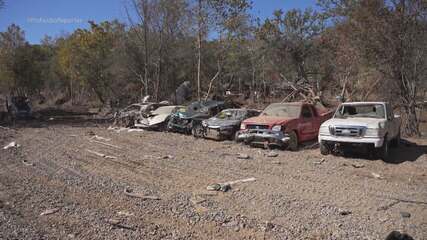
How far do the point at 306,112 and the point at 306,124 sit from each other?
19.7 inches

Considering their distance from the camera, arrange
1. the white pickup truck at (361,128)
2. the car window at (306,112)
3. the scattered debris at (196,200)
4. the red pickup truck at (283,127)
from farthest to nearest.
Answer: the car window at (306,112), the red pickup truck at (283,127), the white pickup truck at (361,128), the scattered debris at (196,200)

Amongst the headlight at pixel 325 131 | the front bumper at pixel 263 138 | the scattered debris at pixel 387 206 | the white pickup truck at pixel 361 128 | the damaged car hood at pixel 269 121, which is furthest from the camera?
the damaged car hood at pixel 269 121

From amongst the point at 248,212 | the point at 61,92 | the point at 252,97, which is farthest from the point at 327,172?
the point at 61,92

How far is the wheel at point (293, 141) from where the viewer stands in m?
12.9

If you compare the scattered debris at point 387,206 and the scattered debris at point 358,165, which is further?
the scattered debris at point 358,165

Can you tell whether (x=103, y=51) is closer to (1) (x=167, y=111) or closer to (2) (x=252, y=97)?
(2) (x=252, y=97)

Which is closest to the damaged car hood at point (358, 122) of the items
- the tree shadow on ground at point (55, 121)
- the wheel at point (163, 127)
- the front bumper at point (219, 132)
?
the front bumper at point (219, 132)

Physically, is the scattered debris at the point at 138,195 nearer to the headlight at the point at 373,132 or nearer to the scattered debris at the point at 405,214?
the scattered debris at the point at 405,214

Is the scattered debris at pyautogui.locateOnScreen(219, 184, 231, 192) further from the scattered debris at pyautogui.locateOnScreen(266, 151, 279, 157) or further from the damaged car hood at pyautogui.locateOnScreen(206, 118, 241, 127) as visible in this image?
the damaged car hood at pyautogui.locateOnScreen(206, 118, 241, 127)

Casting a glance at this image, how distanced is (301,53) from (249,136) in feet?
61.1

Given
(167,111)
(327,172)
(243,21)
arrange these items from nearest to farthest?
(327,172)
(167,111)
(243,21)

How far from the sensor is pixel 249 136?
1323 centimetres

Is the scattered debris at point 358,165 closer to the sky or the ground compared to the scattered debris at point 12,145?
closer to the ground

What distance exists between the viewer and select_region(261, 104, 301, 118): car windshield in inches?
542
